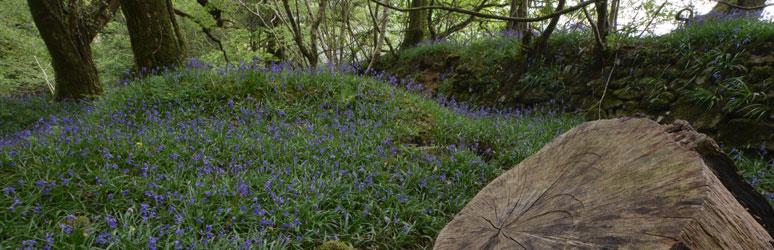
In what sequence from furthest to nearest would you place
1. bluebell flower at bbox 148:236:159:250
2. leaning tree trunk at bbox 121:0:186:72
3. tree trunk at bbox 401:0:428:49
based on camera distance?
1. tree trunk at bbox 401:0:428:49
2. leaning tree trunk at bbox 121:0:186:72
3. bluebell flower at bbox 148:236:159:250

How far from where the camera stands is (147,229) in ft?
8.25

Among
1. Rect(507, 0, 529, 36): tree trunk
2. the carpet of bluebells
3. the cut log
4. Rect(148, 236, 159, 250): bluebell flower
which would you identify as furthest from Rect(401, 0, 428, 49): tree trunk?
Rect(148, 236, 159, 250): bluebell flower

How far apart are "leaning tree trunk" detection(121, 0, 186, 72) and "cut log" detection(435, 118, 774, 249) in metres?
6.31

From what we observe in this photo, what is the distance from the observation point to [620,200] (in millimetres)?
1519

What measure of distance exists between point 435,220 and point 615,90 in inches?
167

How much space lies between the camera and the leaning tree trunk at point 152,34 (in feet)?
21.1

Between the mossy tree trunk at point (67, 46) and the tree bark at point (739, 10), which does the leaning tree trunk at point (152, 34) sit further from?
the tree bark at point (739, 10)

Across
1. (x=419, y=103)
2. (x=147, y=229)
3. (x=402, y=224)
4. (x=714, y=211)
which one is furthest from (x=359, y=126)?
(x=714, y=211)

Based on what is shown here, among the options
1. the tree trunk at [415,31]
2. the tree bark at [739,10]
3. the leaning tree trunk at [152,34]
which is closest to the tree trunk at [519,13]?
the tree trunk at [415,31]

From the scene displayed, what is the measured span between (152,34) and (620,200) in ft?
23.0

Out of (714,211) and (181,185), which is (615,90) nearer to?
(714,211)

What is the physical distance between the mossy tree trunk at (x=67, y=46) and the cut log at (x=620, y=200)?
25.9 ft

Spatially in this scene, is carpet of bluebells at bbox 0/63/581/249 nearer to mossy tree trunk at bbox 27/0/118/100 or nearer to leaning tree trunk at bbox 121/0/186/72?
leaning tree trunk at bbox 121/0/186/72

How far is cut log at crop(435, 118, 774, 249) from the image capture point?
1342mm
